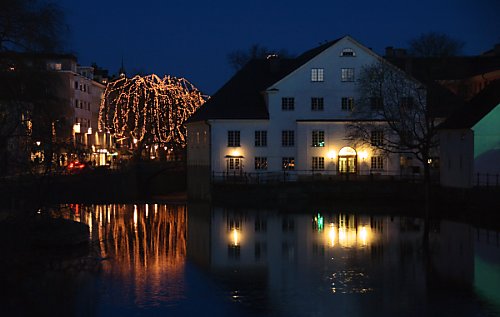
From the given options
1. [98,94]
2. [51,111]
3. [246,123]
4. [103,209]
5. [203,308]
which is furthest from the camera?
[98,94]

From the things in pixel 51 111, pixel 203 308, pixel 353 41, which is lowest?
pixel 203 308

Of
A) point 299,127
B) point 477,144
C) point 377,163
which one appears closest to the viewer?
point 477,144

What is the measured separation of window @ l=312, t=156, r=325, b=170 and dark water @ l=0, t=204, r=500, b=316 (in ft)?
56.4

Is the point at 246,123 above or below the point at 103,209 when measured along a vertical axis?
above

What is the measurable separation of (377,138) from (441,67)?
7149 millimetres

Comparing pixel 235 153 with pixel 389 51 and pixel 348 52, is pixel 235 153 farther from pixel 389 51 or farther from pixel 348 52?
pixel 389 51

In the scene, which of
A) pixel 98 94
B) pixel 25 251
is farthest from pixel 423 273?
pixel 98 94

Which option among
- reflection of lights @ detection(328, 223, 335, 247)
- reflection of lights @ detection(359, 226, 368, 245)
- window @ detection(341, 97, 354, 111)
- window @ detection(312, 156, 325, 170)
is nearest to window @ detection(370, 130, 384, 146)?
window @ detection(341, 97, 354, 111)

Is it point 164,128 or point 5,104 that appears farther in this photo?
point 164,128

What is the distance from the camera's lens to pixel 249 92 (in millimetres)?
66750

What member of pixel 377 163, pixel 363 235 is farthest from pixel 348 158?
pixel 363 235

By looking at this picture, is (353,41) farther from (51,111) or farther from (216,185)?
(51,111)

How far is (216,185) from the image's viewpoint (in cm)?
6081

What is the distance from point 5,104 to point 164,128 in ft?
147
